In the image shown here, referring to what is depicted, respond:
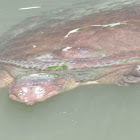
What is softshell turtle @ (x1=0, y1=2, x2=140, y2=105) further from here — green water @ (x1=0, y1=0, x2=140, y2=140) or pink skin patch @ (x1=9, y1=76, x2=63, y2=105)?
green water @ (x1=0, y1=0, x2=140, y2=140)

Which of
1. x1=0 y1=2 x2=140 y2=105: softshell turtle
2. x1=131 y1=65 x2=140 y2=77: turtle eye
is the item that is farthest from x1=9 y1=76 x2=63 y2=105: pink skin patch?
x1=131 y1=65 x2=140 y2=77: turtle eye

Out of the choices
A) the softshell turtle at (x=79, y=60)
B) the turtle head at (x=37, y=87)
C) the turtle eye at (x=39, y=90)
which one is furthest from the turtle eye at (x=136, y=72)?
the turtle eye at (x=39, y=90)

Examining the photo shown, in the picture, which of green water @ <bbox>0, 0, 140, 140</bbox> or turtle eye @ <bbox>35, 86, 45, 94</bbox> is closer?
green water @ <bbox>0, 0, 140, 140</bbox>

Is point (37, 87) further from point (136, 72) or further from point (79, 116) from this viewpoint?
point (136, 72)

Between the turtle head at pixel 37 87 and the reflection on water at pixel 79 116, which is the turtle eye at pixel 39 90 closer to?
the turtle head at pixel 37 87

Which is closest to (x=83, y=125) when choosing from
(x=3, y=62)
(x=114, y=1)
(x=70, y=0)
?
(x=3, y=62)

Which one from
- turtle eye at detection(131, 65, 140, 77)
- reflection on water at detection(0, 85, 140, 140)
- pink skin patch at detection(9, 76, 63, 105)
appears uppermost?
turtle eye at detection(131, 65, 140, 77)
